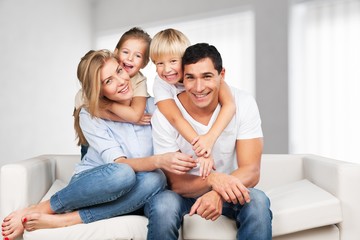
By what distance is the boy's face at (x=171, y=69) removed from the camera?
2262 mm

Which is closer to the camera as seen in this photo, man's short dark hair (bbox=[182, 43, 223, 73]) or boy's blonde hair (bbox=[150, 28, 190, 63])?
man's short dark hair (bbox=[182, 43, 223, 73])

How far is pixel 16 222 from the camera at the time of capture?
209cm

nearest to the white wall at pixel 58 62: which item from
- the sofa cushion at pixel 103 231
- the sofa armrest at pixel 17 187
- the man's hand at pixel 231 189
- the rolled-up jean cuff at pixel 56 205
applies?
the sofa armrest at pixel 17 187

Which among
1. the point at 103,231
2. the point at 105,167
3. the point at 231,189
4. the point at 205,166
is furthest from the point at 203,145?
the point at 103,231

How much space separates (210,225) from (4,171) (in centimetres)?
100

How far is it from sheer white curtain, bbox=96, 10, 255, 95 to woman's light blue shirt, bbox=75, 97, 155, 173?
3057mm

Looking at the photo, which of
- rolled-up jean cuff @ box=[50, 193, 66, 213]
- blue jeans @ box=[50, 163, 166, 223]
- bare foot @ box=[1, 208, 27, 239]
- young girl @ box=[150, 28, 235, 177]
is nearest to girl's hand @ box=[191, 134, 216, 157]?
young girl @ box=[150, 28, 235, 177]

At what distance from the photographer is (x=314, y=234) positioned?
7.04 ft

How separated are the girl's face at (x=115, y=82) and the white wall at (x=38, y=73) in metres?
2.96

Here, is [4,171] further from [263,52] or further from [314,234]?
[263,52]

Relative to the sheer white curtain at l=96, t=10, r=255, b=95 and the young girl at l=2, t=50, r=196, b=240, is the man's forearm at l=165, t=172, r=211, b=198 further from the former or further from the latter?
the sheer white curtain at l=96, t=10, r=255, b=95

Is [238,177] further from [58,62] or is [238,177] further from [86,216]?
[58,62]

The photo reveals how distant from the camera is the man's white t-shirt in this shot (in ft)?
6.91

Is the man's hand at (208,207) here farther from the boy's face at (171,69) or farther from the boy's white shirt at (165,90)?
the boy's face at (171,69)
